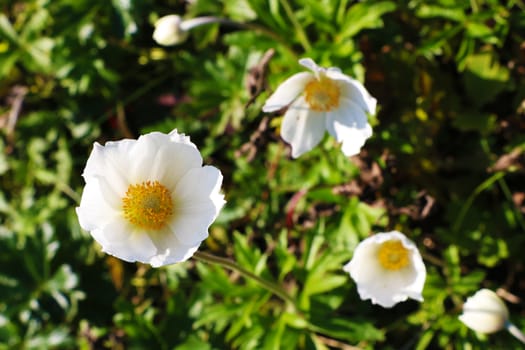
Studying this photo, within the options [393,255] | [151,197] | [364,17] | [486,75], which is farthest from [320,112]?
[486,75]

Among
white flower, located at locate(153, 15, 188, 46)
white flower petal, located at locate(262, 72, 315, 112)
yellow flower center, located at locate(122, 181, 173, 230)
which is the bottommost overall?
yellow flower center, located at locate(122, 181, 173, 230)

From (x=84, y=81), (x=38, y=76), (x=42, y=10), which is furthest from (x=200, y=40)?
(x=38, y=76)

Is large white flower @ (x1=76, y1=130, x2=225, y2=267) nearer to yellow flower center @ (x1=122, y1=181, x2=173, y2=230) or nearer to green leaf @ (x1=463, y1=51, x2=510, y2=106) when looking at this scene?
yellow flower center @ (x1=122, y1=181, x2=173, y2=230)

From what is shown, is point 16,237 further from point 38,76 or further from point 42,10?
point 42,10

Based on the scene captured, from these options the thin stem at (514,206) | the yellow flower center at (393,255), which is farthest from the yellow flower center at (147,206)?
the thin stem at (514,206)

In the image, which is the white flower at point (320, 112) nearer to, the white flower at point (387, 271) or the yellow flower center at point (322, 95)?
the yellow flower center at point (322, 95)

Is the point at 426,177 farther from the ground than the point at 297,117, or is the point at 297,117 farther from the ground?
the point at 297,117

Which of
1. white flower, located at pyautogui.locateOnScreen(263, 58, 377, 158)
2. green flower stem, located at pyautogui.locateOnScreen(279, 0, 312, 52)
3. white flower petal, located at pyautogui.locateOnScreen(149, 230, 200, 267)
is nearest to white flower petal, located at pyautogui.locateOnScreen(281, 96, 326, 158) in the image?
white flower, located at pyautogui.locateOnScreen(263, 58, 377, 158)
